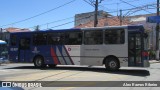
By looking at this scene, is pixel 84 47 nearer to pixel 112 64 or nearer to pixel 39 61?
pixel 112 64

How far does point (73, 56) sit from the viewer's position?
22.2m

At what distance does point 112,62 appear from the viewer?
20.5 metres

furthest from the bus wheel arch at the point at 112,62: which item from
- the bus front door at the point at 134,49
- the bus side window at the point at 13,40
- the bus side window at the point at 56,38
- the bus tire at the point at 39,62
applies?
the bus side window at the point at 13,40

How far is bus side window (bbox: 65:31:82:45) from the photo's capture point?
859 inches

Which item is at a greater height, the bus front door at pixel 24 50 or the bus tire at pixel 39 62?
the bus front door at pixel 24 50

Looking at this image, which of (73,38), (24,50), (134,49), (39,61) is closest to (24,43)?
(24,50)

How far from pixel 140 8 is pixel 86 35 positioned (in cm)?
1485

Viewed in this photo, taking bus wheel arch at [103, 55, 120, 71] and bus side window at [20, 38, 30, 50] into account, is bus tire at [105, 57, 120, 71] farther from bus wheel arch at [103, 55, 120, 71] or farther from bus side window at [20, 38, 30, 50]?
bus side window at [20, 38, 30, 50]

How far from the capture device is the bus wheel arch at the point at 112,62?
800 inches

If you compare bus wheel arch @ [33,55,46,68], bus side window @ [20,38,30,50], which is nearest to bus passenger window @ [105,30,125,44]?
bus wheel arch @ [33,55,46,68]

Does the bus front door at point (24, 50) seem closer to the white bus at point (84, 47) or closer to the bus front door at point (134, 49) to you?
the white bus at point (84, 47)

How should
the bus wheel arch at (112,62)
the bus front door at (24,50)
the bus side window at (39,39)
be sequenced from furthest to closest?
the bus front door at (24,50), the bus side window at (39,39), the bus wheel arch at (112,62)

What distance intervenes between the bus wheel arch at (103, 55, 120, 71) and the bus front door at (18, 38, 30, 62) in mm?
6530

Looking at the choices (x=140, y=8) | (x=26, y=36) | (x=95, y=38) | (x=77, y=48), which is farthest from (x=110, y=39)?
(x=140, y=8)
